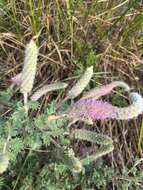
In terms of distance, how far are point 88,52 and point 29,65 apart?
2.11ft

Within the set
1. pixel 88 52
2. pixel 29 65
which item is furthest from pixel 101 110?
pixel 88 52

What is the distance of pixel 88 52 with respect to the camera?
2.06 meters

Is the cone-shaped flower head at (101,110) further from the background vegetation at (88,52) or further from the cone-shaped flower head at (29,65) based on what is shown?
the background vegetation at (88,52)

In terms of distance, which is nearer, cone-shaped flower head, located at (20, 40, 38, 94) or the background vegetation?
cone-shaped flower head, located at (20, 40, 38, 94)

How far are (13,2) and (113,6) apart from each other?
0.45m

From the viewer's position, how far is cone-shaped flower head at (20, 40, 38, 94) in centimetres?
143

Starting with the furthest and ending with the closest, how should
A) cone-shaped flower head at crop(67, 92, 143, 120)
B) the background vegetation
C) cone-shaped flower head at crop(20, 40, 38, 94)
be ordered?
the background vegetation
cone-shaped flower head at crop(67, 92, 143, 120)
cone-shaped flower head at crop(20, 40, 38, 94)

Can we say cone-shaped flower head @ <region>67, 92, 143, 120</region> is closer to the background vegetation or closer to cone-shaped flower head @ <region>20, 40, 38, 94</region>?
cone-shaped flower head @ <region>20, 40, 38, 94</region>

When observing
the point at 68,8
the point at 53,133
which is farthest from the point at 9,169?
the point at 68,8

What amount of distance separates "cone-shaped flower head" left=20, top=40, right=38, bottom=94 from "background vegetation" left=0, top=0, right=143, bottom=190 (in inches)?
13.7

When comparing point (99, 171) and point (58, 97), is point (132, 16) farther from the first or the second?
point (99, 171)

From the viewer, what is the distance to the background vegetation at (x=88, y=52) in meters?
1.96

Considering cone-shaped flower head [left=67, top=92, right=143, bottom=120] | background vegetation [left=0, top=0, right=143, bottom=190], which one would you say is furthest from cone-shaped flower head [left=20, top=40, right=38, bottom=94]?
background vegetation [left=0, top=0, right=143, bottom=190]

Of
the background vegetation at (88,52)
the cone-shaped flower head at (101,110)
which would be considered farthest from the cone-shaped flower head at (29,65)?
the background vegetation at (88,52)
